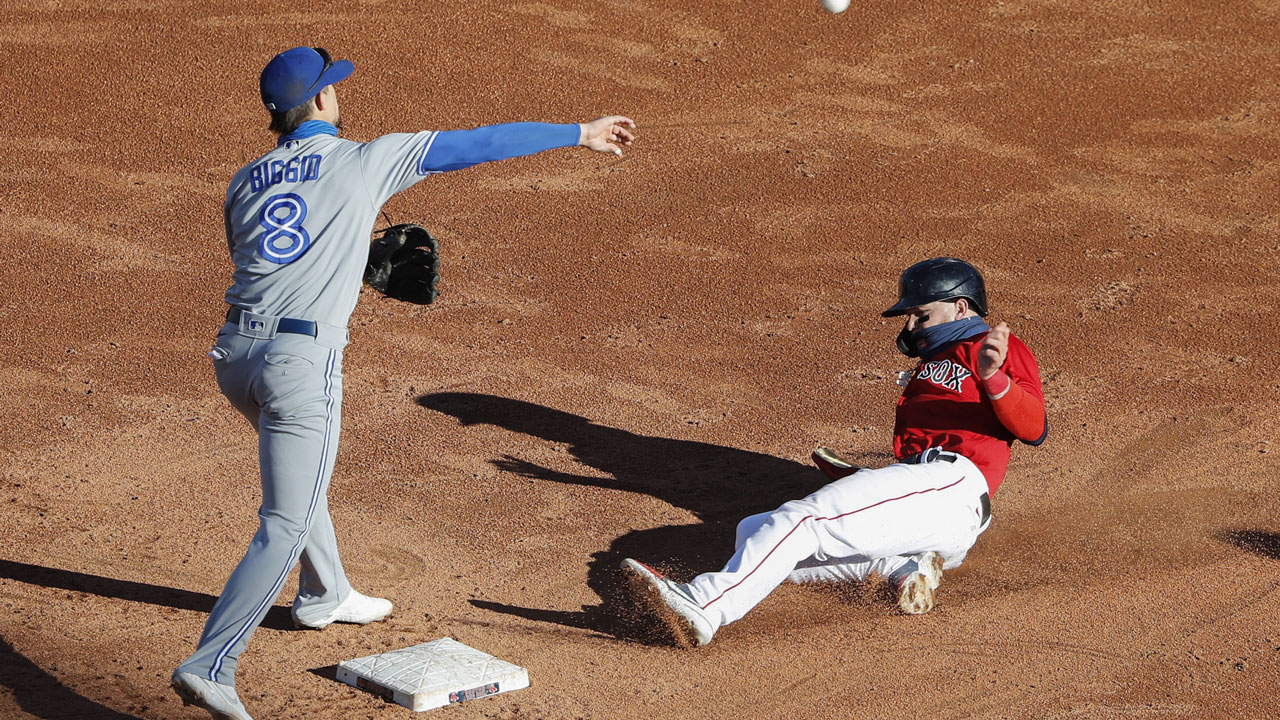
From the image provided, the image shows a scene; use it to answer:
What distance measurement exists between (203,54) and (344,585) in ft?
22.9

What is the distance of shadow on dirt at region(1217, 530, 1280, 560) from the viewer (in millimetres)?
5102

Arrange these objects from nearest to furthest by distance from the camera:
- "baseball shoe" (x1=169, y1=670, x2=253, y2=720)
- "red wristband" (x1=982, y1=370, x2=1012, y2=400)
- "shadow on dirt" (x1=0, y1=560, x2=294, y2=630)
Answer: "baseball shoe" (x1=169, y1=670, x2=253, y2=720), "red wristband" (x1=982, y1=370, x2=1012, y2=400), "shadow on dirt" (x1=0, y1=560, x2=294, y2=630)

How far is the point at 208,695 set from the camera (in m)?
3.58

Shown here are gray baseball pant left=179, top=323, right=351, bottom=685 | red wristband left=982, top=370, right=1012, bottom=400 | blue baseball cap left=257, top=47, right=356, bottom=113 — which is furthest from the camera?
red wristband left=982, top=370, right=1012, bottom=400

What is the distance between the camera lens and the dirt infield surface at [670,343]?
446 cm

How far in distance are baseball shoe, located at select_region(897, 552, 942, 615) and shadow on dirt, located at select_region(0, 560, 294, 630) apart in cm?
224

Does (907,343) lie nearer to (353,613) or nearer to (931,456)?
(931,456)

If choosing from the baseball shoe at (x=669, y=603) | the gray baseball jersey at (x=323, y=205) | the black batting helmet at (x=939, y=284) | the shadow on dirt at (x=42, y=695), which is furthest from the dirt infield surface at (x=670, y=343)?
the gray baseball jersey at (x=323, y=205)

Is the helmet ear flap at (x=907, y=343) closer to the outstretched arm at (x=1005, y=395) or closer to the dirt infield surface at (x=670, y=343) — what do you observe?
the outstretched arm at (x=1005, y=395)

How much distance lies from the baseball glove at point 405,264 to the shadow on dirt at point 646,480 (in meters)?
1.22

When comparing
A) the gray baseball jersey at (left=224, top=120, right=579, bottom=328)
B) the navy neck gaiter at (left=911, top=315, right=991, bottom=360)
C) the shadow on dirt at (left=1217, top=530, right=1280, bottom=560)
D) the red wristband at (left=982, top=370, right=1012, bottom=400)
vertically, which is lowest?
the shadow on dirt at (left=1217, top=530, right=1280, bottom=560)

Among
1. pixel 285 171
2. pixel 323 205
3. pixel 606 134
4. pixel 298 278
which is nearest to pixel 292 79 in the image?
pixel 285 171

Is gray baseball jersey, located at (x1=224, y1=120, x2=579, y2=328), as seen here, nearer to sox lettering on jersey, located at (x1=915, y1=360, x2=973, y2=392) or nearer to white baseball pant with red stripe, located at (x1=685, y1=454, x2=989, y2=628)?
white baseball pant with red stripe, located at (x1=685, y1=454, x2=989, y2=628)

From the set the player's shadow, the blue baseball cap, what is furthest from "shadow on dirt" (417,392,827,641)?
the blue baseball cap
